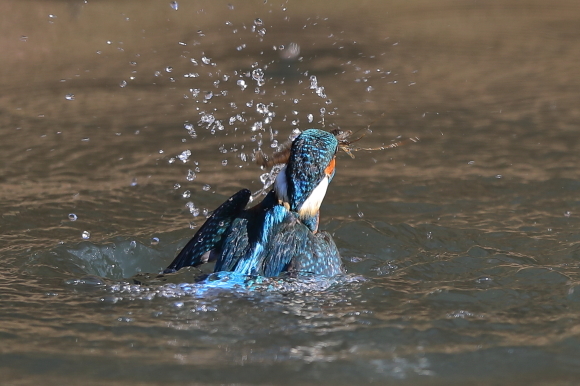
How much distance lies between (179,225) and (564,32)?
510 centimetres

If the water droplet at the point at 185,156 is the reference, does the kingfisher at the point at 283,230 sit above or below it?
below

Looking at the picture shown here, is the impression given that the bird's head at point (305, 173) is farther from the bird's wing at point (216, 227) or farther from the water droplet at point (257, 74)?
the water droplet at point (257, 74)

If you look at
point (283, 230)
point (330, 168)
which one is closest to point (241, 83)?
point (330, 168)

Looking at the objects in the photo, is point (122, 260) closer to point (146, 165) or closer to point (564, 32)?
point (146, 165)

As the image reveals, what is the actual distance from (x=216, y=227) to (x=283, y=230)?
364mm

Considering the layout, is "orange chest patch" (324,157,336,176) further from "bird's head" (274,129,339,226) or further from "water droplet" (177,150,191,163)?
"water droplet" (177,150,191,163)

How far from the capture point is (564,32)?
26.6 ft

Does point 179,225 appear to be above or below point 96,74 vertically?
below

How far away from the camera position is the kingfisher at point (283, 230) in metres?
3.74

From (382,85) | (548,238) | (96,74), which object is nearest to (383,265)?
(548,238)

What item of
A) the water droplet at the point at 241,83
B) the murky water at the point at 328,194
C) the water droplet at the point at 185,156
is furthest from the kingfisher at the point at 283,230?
the water droplet at the point at 241,83

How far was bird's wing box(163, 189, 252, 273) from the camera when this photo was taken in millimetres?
3902

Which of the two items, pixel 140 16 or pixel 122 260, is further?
pixel 140 16

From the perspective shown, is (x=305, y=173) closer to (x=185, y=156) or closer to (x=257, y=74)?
(x=185, y=156)
